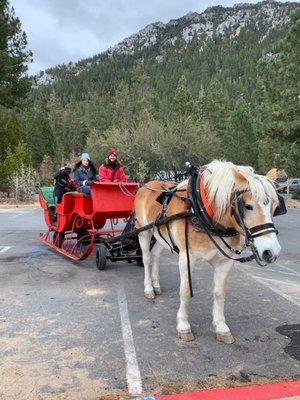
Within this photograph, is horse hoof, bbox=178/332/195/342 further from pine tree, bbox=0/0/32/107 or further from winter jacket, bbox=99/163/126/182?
pine tree, bbox=0/0/32/107

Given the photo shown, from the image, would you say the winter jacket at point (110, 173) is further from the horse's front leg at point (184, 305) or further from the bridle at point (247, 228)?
the bridle at point (247, 228)

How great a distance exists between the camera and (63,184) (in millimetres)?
7926

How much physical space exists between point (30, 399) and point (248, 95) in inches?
3445

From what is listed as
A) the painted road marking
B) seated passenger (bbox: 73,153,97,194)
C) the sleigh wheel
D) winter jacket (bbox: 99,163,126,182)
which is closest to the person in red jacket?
winter jacket (bbox: 99,163,126,182)

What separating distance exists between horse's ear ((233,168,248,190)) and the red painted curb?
60.4 inches

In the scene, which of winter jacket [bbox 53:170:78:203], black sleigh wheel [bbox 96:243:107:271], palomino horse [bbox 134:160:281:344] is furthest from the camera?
winter jacket [bbox 53:170:78:203]

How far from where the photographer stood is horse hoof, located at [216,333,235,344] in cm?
395

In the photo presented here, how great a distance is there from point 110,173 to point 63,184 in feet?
4.01

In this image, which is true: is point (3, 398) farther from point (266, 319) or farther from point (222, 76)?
point (222, 76)

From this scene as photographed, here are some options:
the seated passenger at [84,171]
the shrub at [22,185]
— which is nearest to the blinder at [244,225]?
the seated passenger at [84,171]

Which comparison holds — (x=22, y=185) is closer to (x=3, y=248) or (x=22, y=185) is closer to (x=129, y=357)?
(x=3, y=248)

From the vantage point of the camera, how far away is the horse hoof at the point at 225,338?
13.0 ft

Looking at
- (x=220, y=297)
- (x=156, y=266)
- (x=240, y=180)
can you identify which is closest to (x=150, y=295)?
A: (x=156, y=266)

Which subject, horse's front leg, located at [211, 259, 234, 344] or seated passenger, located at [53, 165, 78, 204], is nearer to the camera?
horse's front leg, located at [211, 259, 234, 344]
